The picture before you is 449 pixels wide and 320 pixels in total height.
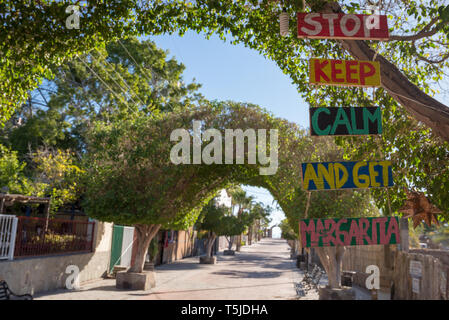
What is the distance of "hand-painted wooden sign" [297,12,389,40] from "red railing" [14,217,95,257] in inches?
422

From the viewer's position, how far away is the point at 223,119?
14414 mm

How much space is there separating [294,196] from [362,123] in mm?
8651

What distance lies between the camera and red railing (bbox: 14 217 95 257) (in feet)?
39.4

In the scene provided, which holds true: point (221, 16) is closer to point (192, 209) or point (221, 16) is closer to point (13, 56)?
point (13, 56)

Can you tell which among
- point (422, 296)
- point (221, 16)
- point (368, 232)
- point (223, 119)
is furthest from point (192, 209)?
point (368, 232)

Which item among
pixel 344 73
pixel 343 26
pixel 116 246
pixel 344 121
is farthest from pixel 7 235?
pixel 343 26

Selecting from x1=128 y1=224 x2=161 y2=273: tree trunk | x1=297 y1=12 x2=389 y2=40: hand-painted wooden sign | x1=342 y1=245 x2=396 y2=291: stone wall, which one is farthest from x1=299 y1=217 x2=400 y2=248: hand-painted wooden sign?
x1=342 y1=245 x2=396 y2=291: stone wall

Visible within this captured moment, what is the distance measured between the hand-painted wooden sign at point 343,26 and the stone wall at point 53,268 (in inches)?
407

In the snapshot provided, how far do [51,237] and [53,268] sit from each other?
1.09 meters

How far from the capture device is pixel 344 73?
15.2ft

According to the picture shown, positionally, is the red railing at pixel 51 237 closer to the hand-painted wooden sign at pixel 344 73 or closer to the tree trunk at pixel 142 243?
the tree trunk at pixel 142 243

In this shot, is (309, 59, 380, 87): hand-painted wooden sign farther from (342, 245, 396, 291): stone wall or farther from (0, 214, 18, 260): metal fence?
(342, 245, 396, 291): stone wall

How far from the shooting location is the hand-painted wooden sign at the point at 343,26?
15.5 feet

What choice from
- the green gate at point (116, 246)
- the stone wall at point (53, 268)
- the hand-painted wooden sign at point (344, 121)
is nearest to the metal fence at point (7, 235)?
the stone wall at point (53, 268)
